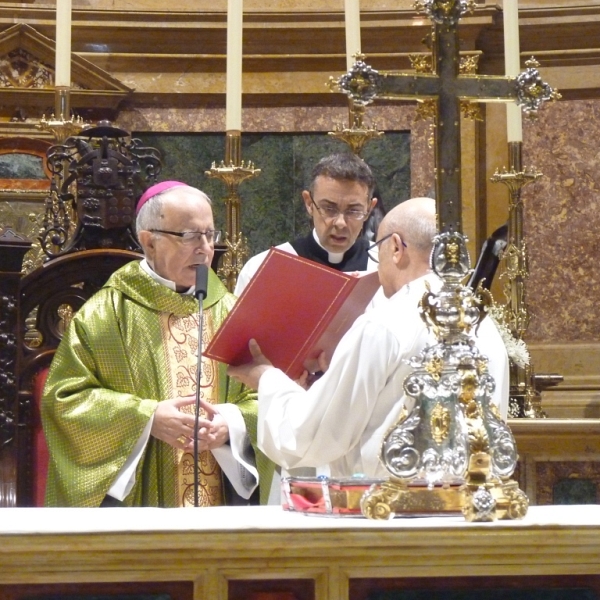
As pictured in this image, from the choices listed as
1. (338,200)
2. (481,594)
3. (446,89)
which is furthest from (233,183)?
(481,594)

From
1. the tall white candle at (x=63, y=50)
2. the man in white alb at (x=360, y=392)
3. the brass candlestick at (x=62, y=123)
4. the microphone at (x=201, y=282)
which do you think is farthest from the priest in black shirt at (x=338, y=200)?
the man in white alb at (x=360, y=392)

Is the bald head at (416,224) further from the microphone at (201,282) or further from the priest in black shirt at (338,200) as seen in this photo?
the priest in black shirt at (338,200)

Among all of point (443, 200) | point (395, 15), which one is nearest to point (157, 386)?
point (443, 200)

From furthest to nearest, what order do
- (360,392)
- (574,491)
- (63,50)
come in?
(574,491) < (63,50) < (360,392)

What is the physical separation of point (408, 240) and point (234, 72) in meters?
1.30

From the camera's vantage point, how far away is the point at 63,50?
405cm

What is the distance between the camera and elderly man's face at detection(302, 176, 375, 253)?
4273mm

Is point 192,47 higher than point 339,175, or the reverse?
point 192,47

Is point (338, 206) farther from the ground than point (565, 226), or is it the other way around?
point (565, 226)

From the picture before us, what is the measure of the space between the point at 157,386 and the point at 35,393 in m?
0.41

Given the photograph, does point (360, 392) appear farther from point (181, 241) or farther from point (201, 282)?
point (181, 241)

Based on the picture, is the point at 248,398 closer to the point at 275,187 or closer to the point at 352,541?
the point at 352,541

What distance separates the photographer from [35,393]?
3.85 meters

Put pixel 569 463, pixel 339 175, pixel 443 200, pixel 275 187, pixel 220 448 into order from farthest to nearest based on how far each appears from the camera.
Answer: pixel 275 187, pixel 569 463, pixel 339 175, pixel 220 448, pixel 443 200
